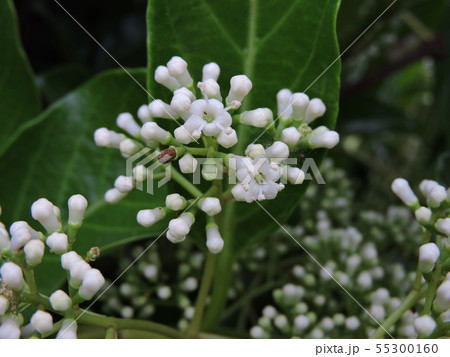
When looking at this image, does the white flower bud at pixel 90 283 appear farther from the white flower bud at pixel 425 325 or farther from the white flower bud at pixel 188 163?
the white flower bud at pixel 425 325

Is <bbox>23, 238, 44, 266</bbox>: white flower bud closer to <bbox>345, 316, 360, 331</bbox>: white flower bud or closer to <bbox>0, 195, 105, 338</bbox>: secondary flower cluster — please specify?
<bbox>0, 195, 105, 338</bbox>: secondary flower cluster

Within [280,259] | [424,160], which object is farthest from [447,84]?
[280,259]

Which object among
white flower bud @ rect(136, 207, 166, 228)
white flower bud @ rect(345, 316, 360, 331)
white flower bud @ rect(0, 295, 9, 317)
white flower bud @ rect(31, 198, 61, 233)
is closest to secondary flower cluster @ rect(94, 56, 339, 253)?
white flower bud @ rect(136, 207, 166, 228)

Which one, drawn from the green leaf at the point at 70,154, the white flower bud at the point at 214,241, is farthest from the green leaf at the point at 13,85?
the white flower bud at the point at 214,241

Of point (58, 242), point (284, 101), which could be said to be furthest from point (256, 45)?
point (58, 242)

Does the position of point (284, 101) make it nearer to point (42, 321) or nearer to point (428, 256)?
point (428, 256)

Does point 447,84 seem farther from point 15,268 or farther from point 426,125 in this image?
point 15,268
